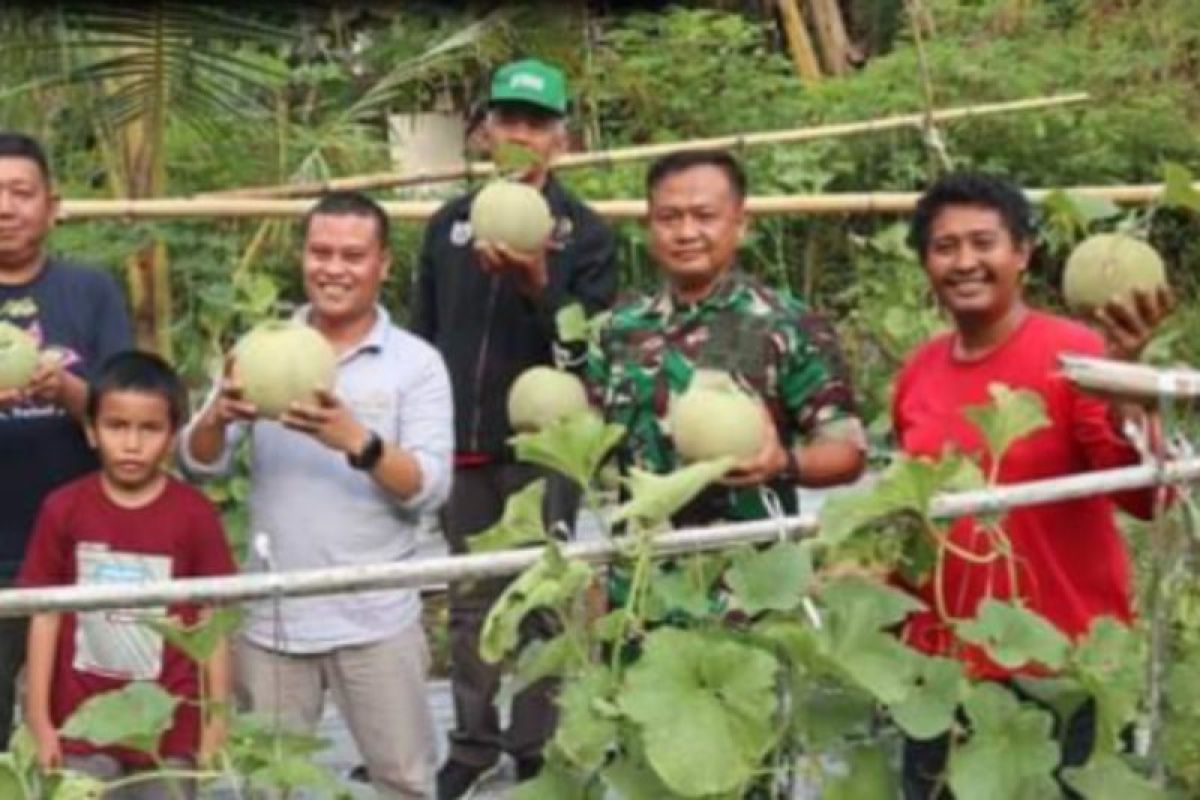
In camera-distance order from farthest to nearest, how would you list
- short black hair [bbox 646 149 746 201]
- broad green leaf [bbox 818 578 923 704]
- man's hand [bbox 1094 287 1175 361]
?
1. short black hair [bbox 646 149 746 201]
2. man's hand [bbox 1094 287 1175 361]
3. broad green leaf [bbox 818 578 923 704]

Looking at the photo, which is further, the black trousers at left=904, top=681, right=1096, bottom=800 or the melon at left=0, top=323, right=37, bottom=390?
the melon at left=0, top=323, right=37, bottom=390

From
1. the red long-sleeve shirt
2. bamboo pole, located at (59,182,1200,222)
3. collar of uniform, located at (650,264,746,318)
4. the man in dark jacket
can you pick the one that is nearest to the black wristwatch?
collar of uniform, located at (650,264,746,318)

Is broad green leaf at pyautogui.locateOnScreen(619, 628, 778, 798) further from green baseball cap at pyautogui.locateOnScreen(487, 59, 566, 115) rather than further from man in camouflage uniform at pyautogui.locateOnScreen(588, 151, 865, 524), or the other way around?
green baseball cap at pyautogui.locateOnScreen(487, 59, 566, 115)

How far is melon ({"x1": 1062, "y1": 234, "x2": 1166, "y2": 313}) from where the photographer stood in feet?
12.3

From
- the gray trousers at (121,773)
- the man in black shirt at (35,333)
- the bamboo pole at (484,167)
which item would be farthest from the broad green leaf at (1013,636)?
the bamboo pole at (484,167)

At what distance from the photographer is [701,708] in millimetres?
2646

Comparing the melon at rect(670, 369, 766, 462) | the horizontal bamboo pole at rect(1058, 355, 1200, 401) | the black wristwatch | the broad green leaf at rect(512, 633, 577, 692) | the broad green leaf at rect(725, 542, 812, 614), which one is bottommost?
the broad green leaf at rect(512, 633, 577, 692)

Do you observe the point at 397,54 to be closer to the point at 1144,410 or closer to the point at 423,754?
the point at 423,754

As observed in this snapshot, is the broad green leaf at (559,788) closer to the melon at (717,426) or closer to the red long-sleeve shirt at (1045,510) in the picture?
the red long-sleeve shirt at (1045,510)

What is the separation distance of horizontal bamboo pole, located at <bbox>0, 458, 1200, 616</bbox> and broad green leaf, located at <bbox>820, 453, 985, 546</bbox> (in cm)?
3

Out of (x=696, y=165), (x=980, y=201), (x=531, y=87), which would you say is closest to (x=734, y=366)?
(x=696, y=165)

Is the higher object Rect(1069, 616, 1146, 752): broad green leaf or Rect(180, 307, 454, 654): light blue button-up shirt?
Rect(180, 307, 454, 654): light blue button-up shirt

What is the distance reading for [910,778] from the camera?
10.8ft

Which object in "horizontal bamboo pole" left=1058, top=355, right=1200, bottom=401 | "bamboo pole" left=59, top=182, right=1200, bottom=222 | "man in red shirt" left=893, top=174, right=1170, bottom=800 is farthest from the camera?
"bamboo pole" left=59, top=182, right=1200, bottom=222
